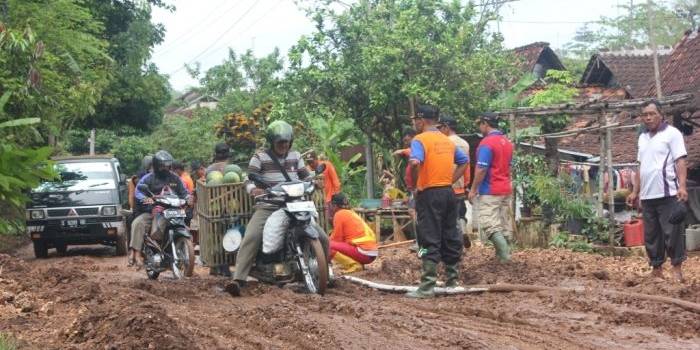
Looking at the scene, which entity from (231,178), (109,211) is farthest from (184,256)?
(109,211)

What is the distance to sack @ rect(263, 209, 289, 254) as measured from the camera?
994 cm

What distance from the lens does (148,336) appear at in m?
6.33

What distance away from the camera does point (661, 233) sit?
10180 mm

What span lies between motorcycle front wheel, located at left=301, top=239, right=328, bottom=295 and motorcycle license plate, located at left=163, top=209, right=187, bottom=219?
2.71m

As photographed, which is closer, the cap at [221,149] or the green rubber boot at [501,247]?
the green rubber boot at [501,247]

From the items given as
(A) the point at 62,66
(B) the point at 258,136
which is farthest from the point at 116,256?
(B) the point at 258,136

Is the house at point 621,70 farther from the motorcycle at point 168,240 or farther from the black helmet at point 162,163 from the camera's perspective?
the motorcycle at point 168,240

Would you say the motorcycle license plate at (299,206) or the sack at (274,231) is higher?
the motorcycle license plate at (299,206)

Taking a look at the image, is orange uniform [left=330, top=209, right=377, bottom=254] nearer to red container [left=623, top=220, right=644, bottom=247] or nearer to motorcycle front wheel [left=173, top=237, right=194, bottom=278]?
motorcycle front wheel [left=173, top=237, right=194, bottom=278]

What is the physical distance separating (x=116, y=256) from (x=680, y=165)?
11.7 m

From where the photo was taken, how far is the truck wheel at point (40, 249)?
1792cm

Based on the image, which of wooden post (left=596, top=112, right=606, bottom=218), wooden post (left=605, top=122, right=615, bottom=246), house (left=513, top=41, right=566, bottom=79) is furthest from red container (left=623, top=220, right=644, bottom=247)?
house (left=513, top=41, right=566, bottom=79)

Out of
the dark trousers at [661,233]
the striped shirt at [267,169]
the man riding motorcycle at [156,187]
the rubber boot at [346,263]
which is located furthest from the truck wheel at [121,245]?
the dark trousers at [661,233]

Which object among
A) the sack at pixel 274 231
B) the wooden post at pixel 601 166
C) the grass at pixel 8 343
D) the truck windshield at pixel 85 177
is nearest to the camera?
the grass at pixel 8 343
